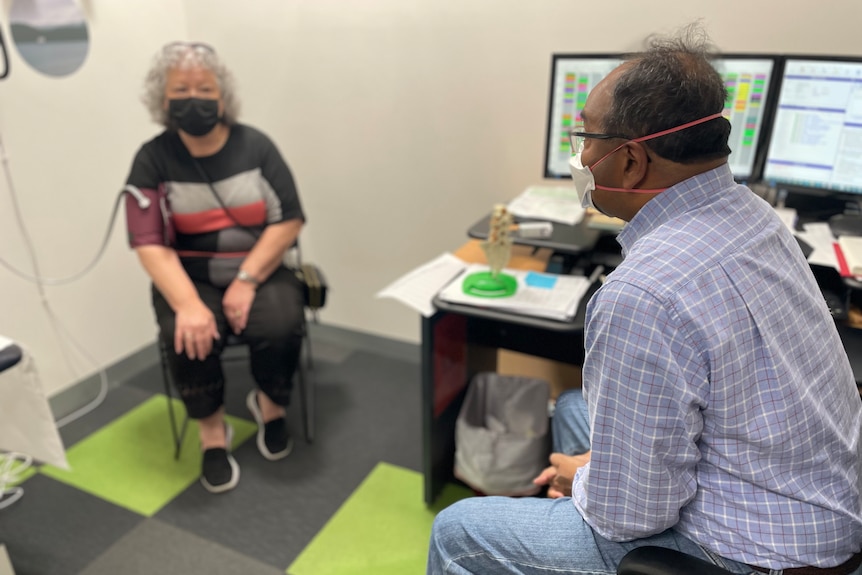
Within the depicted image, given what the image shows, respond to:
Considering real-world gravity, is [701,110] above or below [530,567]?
above

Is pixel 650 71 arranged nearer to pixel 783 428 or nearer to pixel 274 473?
pixel 783 428

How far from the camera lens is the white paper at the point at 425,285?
1538 mm

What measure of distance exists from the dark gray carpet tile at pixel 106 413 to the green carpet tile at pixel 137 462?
0.11 feet

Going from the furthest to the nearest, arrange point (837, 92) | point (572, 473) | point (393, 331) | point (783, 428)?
point (393, 331) → point (837, 92) → point (572, 473) → point (783, 428)

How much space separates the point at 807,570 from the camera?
0.85 meters

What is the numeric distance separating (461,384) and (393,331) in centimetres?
87

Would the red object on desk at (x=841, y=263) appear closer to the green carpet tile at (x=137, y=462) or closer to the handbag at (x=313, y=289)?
the handbag at (x=313, y=289)

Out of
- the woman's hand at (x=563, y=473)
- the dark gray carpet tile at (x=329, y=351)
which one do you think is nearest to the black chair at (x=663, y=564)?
the woman's hand at (x=563, y=473)

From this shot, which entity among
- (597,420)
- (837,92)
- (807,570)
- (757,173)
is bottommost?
(807,570)

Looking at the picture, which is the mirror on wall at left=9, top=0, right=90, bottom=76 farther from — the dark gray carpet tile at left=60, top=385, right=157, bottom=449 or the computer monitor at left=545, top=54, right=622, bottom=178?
the computer monitor at left=545, top=54, right=622, bottom=178

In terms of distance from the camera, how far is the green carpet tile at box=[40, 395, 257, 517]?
6.33 feet

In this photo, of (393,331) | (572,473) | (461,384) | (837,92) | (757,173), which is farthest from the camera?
(393,331)

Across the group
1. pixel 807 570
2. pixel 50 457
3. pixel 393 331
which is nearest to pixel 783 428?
pixel 807 570

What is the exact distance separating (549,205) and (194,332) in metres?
1.13
